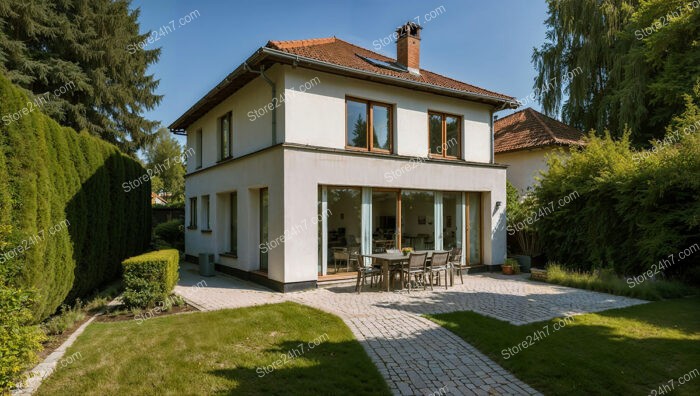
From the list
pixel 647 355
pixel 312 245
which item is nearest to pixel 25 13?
pixel 312 245

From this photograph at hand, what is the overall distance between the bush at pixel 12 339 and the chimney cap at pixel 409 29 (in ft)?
43.1

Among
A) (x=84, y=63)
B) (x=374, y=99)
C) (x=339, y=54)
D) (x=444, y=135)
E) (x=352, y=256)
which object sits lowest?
(x=352, y=256)

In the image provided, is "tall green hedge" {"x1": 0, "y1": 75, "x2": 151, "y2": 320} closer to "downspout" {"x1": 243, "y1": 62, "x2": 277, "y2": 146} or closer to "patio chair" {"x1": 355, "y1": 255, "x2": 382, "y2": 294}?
"downspout" {"x1": 243, "y1": 62, "x2": 277, "y2": 146}

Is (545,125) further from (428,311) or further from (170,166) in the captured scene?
(170,166)

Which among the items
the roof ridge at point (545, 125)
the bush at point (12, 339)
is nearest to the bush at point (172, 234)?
the bush at point (12, 339)

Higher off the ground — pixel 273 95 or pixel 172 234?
pixel 273 95

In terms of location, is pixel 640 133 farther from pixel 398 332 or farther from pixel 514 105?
pixel 398 332

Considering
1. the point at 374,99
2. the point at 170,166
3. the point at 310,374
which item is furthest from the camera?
the point at 170,166

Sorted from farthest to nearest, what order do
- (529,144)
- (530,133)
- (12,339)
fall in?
(530,133) → (529,144) → (12,339)

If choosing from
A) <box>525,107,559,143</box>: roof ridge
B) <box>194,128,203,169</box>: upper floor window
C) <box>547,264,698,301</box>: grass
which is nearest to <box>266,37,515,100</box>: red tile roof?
<box>525,107,559,143</box>: roof ridge

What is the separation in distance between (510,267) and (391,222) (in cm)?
481

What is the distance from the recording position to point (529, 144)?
17.7m

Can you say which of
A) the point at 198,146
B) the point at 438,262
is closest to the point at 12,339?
the point at 438,262

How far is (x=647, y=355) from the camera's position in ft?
18.5
